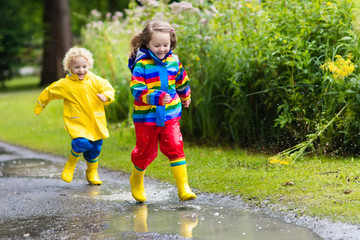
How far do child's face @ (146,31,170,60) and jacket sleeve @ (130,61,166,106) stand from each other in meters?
0.18

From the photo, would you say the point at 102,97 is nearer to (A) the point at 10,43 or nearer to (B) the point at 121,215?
(B) the point at 121,215

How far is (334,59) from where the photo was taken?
688 cm

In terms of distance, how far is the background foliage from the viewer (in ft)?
21.6

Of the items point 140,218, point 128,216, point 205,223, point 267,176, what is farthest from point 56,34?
point 205,223

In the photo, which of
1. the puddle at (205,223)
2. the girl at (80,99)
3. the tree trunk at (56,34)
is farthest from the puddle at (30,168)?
the tree trunk at (56,34)

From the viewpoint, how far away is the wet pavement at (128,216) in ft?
13.9

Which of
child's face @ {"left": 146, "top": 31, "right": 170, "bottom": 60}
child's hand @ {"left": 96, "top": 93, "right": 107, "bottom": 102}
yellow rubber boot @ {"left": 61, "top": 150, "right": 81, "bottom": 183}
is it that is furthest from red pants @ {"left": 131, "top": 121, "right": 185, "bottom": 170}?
yellow rubber boot @ {"left": 61, "top": 150, "right": 81, "bottom": 183}

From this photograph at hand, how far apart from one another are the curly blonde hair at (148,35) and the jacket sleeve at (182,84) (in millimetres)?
272

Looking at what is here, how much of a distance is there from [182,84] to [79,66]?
1.50 meters

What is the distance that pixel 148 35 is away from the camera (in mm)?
5137

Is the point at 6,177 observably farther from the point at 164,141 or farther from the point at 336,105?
the point at 336,105

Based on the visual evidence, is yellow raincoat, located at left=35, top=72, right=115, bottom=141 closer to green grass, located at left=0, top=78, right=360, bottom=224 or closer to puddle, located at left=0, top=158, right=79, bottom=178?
green grass, located at left=0, top=78, right=360, bottom=224

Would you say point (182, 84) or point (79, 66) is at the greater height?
point (79, 66)

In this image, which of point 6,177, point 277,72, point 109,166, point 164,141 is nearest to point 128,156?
point 109,166
